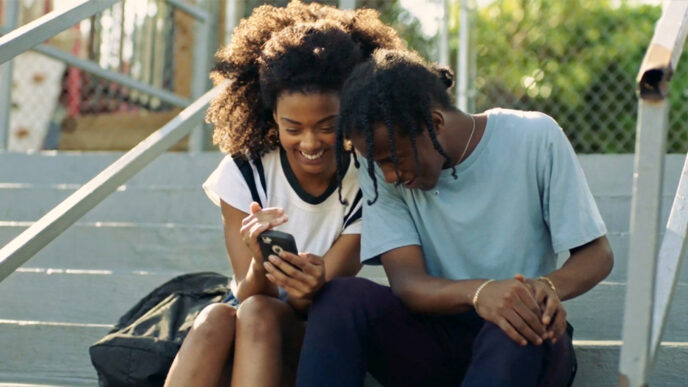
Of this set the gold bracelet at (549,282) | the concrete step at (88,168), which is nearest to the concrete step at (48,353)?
the gold bracelet at (549,282)

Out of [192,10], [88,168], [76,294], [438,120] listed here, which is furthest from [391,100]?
[192,10]

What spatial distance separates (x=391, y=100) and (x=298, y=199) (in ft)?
1.82

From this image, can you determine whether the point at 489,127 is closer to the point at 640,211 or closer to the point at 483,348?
the point at 483,348

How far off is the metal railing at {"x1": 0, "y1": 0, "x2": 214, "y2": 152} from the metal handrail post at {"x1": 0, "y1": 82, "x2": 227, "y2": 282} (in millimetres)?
401

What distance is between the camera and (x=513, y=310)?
6.84 feet

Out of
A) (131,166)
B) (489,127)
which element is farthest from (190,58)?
(489,127)

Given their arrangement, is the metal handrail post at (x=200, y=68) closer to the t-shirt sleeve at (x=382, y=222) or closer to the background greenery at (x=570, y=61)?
the background greenery at (x=570, y=61)

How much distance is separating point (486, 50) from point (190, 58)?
1.92 m

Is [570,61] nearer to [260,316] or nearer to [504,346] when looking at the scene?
[260,316]

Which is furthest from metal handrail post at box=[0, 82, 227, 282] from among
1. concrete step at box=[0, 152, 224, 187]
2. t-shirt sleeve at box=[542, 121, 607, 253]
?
concrete step at box=[0, 152, 224, 187]

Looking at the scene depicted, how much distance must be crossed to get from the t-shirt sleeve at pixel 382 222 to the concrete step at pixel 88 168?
6.73 ft

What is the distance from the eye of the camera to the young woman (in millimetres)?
2379

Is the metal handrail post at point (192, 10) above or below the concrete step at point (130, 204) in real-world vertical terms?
above

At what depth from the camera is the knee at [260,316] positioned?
2.39 m
